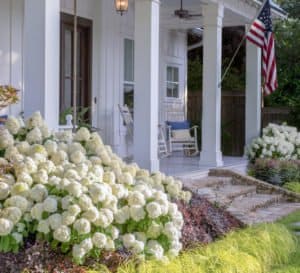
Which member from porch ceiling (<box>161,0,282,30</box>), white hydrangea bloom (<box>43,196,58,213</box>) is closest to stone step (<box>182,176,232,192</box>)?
porch ceiling (<box>161,0,282,30</box>)

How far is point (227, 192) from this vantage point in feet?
28.9

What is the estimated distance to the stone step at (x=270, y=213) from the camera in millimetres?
7168

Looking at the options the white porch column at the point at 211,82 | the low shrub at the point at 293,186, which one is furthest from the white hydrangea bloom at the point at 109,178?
the white porch column at the point at 211,82

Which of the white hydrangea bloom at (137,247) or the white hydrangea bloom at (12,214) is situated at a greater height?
the white hydrangea bloom at (12,214)

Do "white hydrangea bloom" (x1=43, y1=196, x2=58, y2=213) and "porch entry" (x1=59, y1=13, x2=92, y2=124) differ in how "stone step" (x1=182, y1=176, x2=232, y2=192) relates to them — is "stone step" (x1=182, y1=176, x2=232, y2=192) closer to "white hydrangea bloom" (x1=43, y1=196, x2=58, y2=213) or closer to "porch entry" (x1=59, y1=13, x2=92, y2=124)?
"porch entry" (x1=59, y1=13, x2=92, y2=124)

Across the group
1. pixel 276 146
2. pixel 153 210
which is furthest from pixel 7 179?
pixel 276 146

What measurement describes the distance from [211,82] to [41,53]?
5.45 meters

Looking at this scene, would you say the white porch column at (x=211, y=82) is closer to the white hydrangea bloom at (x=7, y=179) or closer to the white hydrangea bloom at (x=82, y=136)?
the white hydrangea bloom at (x=82, y=136)

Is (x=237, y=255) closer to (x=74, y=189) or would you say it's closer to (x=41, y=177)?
(x=74, y=189)

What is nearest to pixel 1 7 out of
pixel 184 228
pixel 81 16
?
pixel 81 16

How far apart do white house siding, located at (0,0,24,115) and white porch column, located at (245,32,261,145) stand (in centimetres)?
609

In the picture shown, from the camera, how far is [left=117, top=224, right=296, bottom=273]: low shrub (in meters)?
4.34

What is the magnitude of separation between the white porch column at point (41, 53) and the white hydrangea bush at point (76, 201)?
3.48 feet

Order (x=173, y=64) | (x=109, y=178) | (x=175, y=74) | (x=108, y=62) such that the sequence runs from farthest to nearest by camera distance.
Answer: (x=175, y=74) < (x=173, y=64) < (x=108, y=62) < (x=109, y=178)
